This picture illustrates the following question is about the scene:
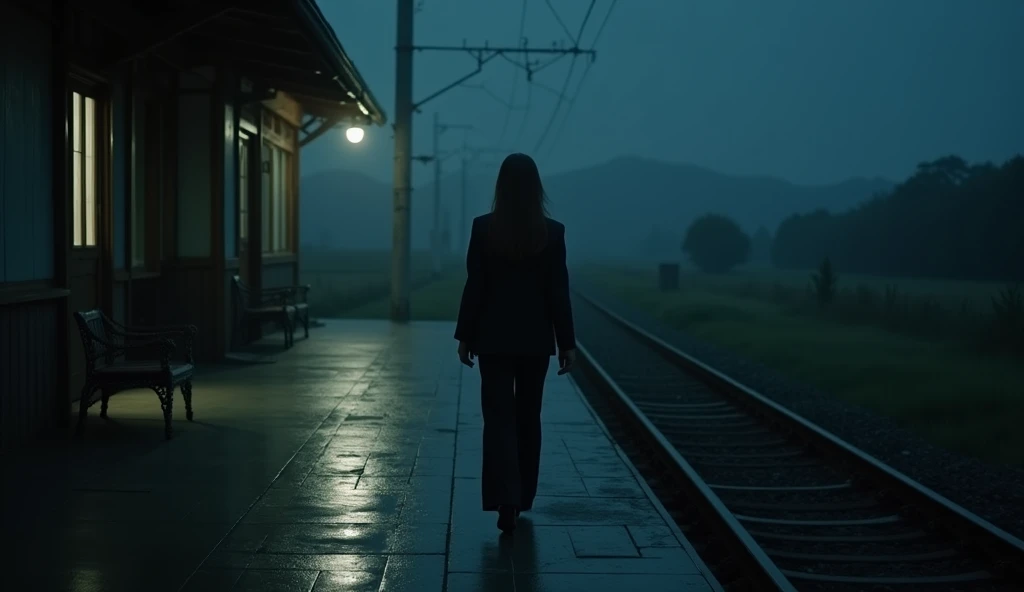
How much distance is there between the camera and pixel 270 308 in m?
15.9

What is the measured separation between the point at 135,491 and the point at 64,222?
2896 millimetres

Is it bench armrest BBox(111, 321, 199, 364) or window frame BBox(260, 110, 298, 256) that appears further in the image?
window frame BBox(260, 110, 298, 256)

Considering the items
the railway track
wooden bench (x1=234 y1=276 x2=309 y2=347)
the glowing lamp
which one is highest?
the glowing lamp

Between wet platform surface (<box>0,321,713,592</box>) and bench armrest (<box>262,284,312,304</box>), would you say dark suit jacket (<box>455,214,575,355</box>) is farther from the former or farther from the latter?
bench armrest (<box>262,284,312,304</box>)

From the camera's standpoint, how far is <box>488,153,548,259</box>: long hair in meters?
5.85

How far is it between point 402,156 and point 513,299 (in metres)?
17.5

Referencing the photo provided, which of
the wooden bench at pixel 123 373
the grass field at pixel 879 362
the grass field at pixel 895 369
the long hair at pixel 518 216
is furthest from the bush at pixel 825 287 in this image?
the long hair at pixel 518 216

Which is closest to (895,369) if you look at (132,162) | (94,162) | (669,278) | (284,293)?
(284,293)

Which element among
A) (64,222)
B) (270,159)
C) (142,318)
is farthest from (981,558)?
(270,159)

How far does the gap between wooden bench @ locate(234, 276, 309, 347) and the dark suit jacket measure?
9490mm

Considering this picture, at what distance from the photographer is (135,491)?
6.79 meters

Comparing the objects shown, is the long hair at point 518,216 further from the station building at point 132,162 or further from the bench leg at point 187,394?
the bench leg at point 187,394

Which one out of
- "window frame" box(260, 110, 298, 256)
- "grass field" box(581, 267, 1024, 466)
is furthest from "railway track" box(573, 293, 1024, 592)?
"window frame" box(260, 110, 298, 256)

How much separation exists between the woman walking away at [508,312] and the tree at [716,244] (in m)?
75.4
